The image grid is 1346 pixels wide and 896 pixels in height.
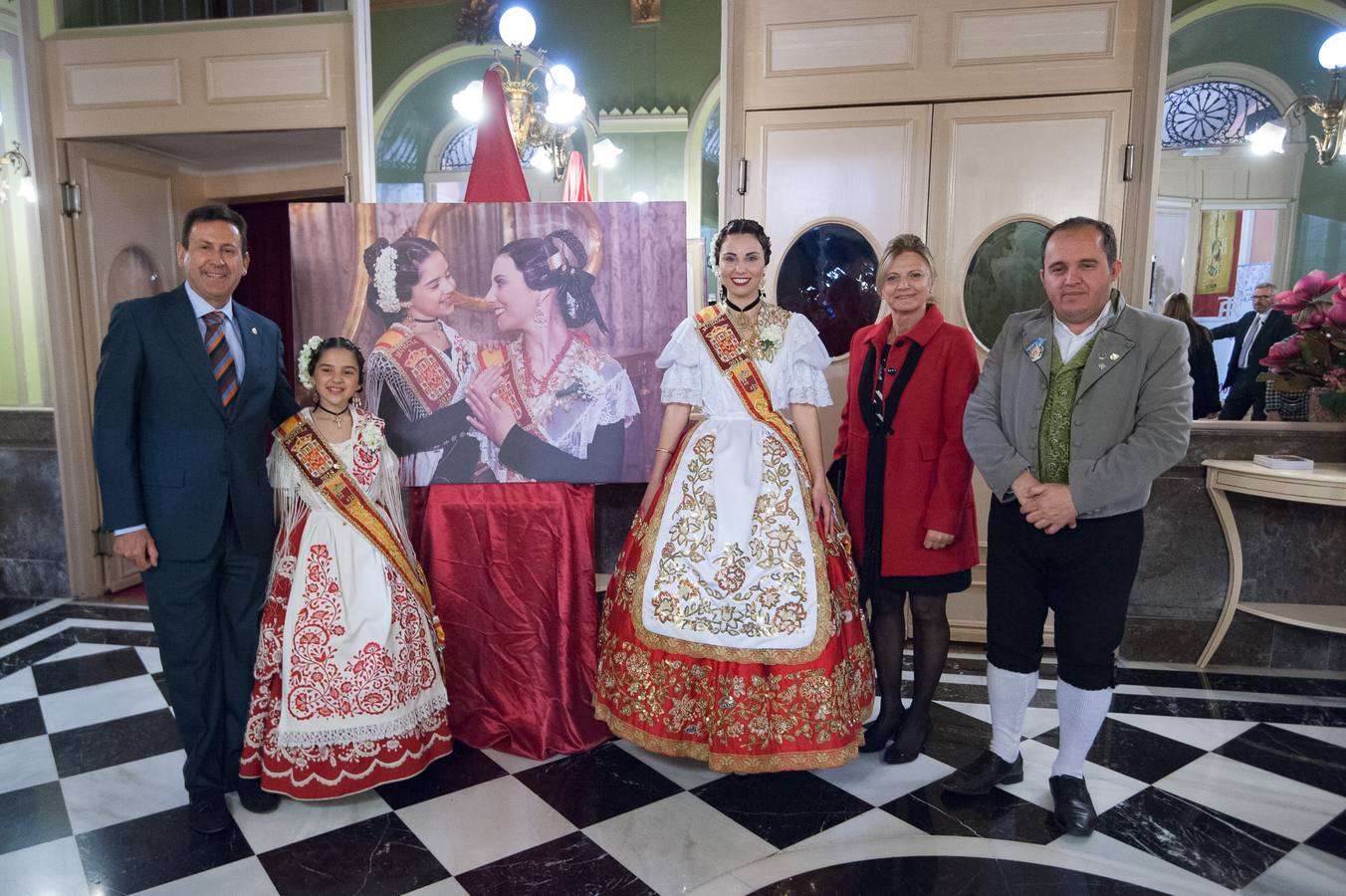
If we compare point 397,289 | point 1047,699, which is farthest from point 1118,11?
point 397,289

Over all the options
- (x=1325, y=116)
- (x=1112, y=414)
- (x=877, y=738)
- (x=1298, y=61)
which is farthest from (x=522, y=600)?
(x=1298, y=61)

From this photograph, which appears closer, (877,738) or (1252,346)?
(877,738)

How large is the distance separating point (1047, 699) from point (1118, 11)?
8.87 ft

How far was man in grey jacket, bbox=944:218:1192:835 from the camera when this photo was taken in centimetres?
208

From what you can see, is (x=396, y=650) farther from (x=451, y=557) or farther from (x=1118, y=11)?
(x=1118, y=11)

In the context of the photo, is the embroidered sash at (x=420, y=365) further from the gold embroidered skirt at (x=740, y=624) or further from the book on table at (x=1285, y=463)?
the book on table at (x=1285, y=463)

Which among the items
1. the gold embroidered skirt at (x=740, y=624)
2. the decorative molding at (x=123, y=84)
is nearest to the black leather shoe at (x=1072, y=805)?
the gold embroidered skirt at (x=740, y=624)

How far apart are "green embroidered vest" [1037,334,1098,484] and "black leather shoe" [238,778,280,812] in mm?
2297

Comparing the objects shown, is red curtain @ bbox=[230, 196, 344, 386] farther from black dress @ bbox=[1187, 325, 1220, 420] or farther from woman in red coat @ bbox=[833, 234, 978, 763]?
black dress @ bbox=[1187, 325, 1220, 420]

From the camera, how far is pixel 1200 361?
3.79 meters

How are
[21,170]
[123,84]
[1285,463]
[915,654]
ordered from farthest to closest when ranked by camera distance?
[21,170] → [123,84] → [1285,463] → [915,654]

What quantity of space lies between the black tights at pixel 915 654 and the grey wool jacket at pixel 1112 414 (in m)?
0.47

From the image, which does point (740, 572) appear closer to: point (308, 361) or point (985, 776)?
point (985, 776)

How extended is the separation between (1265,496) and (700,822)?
2.56 meters
